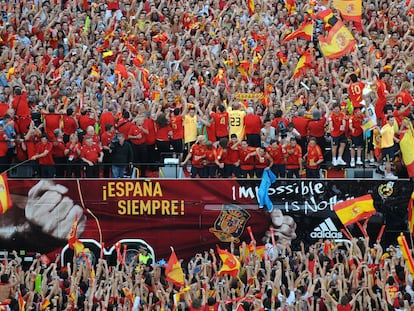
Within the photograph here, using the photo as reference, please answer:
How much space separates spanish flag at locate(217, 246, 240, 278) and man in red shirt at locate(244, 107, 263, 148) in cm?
266

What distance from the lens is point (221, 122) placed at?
30141mm

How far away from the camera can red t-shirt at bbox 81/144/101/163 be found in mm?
29719

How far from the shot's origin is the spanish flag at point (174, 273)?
28.1 metres

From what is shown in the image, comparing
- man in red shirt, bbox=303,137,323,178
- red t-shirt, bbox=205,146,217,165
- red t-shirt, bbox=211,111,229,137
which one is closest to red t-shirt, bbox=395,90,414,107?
man in red shirt, bbox=303,137,323,178

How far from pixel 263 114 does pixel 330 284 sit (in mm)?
4628

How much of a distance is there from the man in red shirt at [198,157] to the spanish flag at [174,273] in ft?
7.69

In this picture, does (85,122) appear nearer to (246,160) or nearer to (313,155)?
(246,160)

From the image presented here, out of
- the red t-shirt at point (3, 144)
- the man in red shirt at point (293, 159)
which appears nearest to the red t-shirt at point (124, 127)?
the red t-shirt at point (3, 144)

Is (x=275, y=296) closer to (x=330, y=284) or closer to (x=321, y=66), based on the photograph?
(x=330, y=284)

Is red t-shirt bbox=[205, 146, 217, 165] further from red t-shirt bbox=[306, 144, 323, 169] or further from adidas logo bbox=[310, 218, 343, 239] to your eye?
adidas logo bbox=[310, 218, 343, 239]

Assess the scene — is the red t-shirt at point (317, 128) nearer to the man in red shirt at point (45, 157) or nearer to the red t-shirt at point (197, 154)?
the red t-shirt at point (197, 154)

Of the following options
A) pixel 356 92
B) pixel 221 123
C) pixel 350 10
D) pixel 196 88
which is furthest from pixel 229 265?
pixel 350 10

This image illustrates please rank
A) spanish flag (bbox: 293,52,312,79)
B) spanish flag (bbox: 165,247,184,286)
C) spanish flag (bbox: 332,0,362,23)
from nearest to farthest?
spanish flag (bbox: 165,247,184,286) < spanish flag (bbox: 293,52,312,79) < spanish flag (bbox: 332,0,362,23)

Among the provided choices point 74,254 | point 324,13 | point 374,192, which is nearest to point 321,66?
point 324,13
